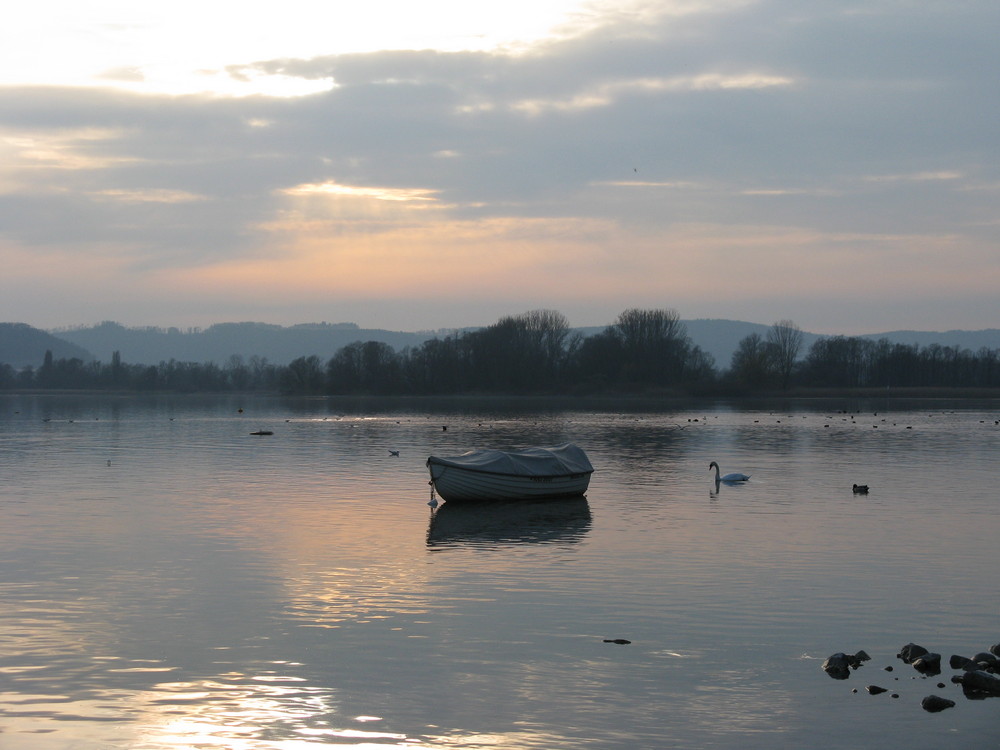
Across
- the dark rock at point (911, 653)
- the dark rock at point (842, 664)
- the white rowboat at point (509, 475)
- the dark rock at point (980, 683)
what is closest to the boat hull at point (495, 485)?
the white rowboat at point (509, 475)

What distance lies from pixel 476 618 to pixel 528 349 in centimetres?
15593

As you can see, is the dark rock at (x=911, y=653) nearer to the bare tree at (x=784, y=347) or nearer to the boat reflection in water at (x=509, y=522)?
the boat reflection in water at (x=509, y=522)

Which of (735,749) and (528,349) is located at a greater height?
(528,349)

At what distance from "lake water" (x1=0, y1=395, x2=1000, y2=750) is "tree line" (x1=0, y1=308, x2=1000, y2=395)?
414ft

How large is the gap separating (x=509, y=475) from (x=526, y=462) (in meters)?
1.35

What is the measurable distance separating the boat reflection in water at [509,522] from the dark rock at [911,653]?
37.9 ft

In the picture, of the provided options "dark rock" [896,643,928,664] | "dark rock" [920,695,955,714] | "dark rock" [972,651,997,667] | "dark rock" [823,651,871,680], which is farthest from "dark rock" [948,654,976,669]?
"dark rock" [920,695,955,714]

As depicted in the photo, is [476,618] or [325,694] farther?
[476,618]

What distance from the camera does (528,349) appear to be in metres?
172

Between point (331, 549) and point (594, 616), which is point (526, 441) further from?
point (594, 616)

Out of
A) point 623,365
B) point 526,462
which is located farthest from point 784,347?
point 526,462

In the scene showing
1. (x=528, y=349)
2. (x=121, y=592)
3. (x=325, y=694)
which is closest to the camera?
(x=325, y=694)

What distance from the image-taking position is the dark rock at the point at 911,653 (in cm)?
1417

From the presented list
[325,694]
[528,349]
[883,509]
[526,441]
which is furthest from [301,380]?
[325,694]
